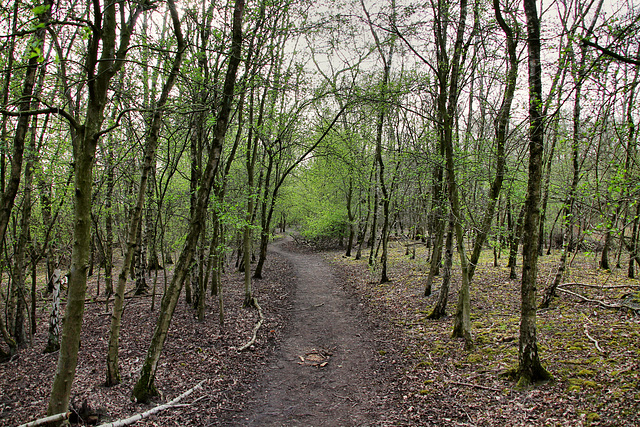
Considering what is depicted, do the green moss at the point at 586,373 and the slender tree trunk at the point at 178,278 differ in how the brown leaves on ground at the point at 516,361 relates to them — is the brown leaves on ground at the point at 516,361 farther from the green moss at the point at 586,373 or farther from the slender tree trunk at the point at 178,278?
the slender tree trunk at the point at 178,278

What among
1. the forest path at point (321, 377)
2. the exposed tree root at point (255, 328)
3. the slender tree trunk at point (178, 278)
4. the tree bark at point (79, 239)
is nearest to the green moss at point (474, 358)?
the forest path at point (321, 377)

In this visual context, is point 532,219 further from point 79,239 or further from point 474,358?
point 79,239

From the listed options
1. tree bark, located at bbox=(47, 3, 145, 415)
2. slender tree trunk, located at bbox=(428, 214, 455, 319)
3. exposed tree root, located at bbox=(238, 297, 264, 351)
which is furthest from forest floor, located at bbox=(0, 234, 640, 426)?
tree bark, located at bbox=(47, 3, 145, 415)

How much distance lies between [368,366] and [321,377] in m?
1.04

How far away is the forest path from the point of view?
5.18 metres

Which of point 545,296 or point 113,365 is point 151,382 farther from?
point 545,296

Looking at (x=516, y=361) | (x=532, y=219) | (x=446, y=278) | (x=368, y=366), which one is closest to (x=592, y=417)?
(x=516, y=361)

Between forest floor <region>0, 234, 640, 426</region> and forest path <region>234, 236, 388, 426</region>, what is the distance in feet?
0.10

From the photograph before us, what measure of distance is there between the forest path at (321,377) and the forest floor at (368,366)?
0.03 meters

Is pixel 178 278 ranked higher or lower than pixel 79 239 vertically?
lower

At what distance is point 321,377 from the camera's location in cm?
640

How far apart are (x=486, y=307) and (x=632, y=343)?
3.72m

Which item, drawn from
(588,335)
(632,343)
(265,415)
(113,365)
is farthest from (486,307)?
(113,365)

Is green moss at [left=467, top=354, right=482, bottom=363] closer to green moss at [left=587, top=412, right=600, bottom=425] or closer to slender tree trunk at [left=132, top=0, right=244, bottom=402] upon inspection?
green moss at [left=587, top=412, right=600, bottom=425]
